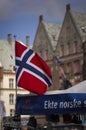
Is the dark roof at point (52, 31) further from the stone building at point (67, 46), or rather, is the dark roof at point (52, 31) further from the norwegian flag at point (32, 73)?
the norwegian flag at point (32, 73)

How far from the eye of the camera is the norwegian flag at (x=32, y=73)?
862 centimetres

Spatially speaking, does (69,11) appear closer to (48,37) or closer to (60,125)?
(48,37)

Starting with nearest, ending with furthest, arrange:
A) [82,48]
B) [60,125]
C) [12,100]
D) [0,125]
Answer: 1. [60,125]
2. [0,125]
3. [82,48]
4. [12,100]

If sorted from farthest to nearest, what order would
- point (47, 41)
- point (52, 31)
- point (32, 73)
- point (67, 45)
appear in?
point (52, 31) < point (47, 41) < point (67, 45) < point (32, 73)

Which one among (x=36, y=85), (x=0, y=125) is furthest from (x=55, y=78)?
(x=36, y=85)

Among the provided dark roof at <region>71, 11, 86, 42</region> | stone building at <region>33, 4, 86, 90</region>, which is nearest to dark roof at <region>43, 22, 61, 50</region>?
stone building at <region>33, 4, 86, 90</region>

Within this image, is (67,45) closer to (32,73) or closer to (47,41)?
(47,41)

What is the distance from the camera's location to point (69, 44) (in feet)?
201

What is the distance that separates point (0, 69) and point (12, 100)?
18.7 feet

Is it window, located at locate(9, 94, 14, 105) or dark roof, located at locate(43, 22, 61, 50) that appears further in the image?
window, located at locate(9, 94, 14, 105)

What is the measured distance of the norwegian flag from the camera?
8625 mm

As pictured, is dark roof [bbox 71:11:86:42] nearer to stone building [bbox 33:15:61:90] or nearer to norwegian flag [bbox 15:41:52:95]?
stone building [bbox 33:15:61:90]

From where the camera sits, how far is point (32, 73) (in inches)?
344

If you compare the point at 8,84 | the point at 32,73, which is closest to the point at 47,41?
the point at 8,84
